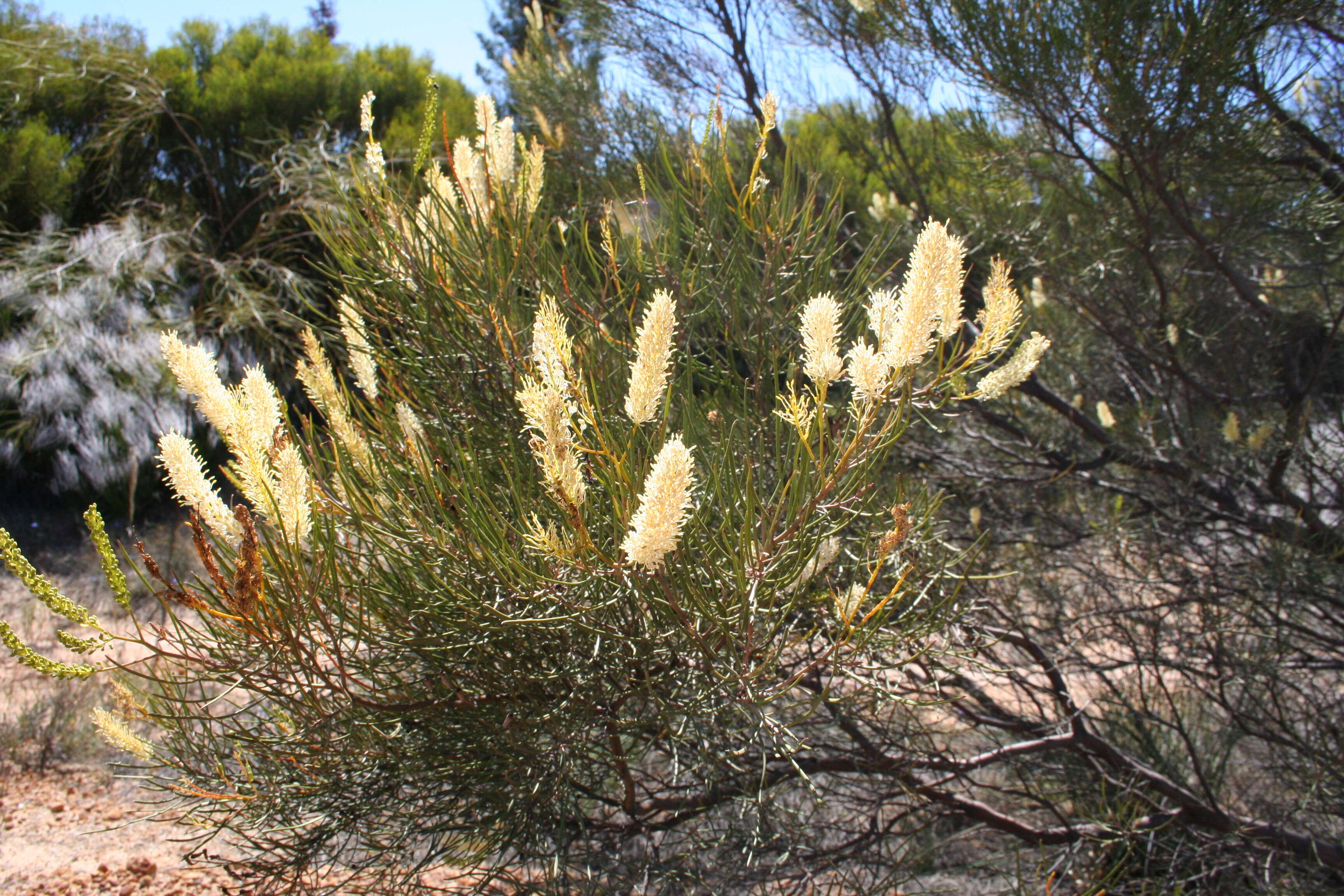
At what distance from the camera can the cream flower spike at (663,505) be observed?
73 cm

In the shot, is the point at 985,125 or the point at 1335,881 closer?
the point at 1335,881

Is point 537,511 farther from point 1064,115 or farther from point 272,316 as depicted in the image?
point 272,316

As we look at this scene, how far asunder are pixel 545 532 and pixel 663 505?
321mm

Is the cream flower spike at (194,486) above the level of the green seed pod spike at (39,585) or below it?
above

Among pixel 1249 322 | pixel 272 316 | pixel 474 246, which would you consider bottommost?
pixel 1249 322

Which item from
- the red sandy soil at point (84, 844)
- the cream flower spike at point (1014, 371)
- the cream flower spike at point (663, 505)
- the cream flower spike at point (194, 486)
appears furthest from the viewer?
the red sandy soil at point (84, 844)

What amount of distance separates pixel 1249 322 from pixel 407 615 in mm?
3516

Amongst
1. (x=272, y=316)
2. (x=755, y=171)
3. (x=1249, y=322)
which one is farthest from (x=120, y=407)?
(x=1249, y=322)

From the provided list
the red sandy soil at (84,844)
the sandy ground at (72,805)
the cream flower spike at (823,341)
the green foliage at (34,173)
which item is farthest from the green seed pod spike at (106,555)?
the green foliage at (34,173)

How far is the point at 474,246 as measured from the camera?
1351mm

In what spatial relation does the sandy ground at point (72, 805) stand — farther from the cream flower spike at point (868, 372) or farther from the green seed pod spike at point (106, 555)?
the cream flower spike at point (868, 372)

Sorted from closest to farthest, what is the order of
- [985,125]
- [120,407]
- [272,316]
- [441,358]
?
1. [441,358]
2. [985,125]
3. [120,407]
4. [272,316]

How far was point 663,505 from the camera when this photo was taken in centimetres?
74

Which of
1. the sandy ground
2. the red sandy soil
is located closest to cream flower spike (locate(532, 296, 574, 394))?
the sandy ground
